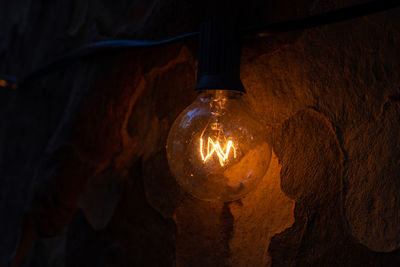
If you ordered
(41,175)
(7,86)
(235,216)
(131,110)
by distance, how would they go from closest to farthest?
(235,216)
(131,110)
(41,175)
(7,86)

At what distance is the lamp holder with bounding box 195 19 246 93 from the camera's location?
0.66 metres

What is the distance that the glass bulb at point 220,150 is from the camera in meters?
0.65

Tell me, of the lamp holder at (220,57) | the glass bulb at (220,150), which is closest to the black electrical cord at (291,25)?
the lamp holder at (220,57)

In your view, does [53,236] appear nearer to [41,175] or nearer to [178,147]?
[41,175]

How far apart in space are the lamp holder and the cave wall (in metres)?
0.09

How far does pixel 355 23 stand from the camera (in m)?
0.66

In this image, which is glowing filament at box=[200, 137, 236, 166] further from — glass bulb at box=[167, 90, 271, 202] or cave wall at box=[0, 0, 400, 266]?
cave wall at box=[0, 0, 400, 266]

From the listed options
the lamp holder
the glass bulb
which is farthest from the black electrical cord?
the glass bulb

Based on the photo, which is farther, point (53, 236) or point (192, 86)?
point (53, 236)

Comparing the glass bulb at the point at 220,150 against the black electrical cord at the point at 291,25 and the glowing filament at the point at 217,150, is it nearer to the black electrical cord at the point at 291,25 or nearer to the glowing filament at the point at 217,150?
the glowing filament at the point at 217,150

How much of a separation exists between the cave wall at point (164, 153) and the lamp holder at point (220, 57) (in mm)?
91

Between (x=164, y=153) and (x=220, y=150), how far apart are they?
0.90 ft

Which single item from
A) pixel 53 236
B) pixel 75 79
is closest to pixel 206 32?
pixel 75 79

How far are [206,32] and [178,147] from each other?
0.25 m
